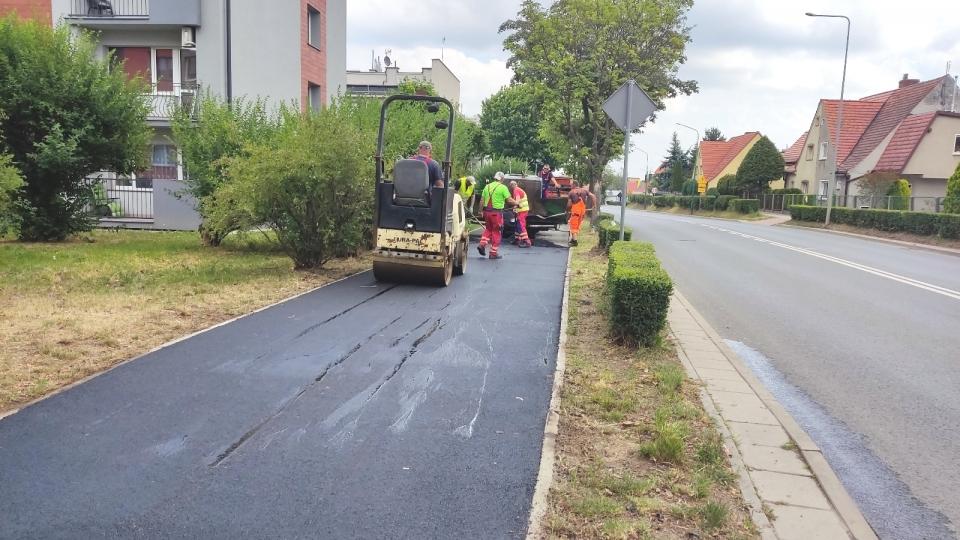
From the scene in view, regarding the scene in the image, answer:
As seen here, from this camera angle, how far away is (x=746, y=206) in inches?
1903

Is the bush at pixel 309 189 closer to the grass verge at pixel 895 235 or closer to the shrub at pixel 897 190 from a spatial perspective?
the grass verge at pixel 895 235

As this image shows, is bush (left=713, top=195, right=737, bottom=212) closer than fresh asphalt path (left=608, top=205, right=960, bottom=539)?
No

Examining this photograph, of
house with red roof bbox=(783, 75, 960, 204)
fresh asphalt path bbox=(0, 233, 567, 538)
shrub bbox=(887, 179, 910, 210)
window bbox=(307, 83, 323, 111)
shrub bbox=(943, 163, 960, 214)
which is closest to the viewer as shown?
fresh asphalt path bbox=(0, 233, 567, 538)

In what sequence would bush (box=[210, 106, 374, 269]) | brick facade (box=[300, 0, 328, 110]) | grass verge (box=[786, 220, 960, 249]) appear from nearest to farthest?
bush (box=[210, 106, 374, 269]) → grass verge (box=[786, 220, 960, 249]) → brick facade (box=[300, 0, 328, 110])

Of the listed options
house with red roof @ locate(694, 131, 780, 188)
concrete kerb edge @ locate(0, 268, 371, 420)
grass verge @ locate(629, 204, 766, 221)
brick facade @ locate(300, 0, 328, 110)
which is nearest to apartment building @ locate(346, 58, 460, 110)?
grass verge @ locate(629, 204, 766, 221)

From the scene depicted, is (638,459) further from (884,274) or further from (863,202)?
(863,202)

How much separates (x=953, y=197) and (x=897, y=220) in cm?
260

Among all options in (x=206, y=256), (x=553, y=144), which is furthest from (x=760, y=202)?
(x=206, y=256)

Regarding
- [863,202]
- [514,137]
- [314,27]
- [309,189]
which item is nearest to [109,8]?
[314,27]

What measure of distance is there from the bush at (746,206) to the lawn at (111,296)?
39104 mm

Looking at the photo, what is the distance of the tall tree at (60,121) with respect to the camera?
1466 cm

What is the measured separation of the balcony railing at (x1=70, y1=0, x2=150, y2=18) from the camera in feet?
82.5

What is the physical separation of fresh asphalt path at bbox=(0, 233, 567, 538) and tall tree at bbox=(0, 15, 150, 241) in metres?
9.90

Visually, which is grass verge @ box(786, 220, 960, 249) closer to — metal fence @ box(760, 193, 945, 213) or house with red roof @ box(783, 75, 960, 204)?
metal fence @ box(760, 193, 945, 213)
